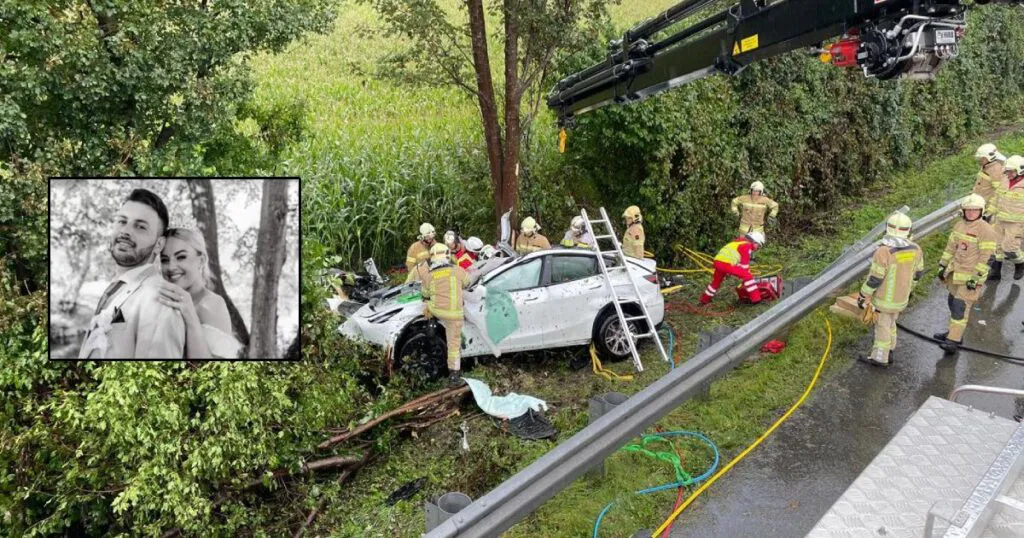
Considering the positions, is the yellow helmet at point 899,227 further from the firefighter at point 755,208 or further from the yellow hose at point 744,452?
the firefighter at point 755,208

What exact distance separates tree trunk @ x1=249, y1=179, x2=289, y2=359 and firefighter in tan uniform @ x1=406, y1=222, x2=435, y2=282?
353 centimetres

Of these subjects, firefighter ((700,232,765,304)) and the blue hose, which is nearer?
the blue hose

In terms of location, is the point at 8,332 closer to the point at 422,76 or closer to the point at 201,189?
the point at 201,189

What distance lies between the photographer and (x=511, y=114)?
10461mm

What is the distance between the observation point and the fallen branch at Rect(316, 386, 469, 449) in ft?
22.0

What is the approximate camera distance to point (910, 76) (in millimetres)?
4859

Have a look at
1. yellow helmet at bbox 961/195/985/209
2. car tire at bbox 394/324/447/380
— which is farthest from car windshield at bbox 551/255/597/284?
yellow helmet at bbox 961/195/985/209

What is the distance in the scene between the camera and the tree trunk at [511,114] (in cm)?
1001

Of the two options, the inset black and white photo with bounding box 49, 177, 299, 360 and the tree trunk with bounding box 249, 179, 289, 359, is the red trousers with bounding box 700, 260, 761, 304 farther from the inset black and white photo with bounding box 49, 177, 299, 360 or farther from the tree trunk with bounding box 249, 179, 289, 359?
the tree trunk with bounding box 249, 179, 289, 359

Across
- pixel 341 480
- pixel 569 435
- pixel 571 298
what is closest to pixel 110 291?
pixel 341 480

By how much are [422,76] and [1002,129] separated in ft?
57.8

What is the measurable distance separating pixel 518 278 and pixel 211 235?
3.97m

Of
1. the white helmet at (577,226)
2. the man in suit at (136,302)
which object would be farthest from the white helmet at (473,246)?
the man in suit at (136,302)

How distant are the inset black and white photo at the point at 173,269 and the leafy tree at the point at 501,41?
4871 mm
